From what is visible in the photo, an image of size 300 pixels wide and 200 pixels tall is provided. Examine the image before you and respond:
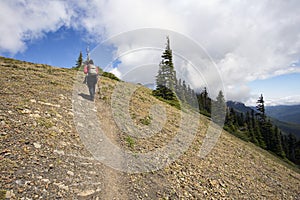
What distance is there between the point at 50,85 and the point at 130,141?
393 inches

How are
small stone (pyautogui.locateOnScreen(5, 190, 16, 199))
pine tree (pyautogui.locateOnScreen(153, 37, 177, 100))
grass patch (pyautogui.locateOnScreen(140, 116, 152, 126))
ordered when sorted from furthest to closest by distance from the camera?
1. pine tree (pyautogui.locateOnScreen(153, 37, 177, 100))
2. grass patch (pyautogui.locateOnScreen(140, 116, 152, 126))
3. small stone (pyautogui.locateOnScreen(5, 190, 16, 199))

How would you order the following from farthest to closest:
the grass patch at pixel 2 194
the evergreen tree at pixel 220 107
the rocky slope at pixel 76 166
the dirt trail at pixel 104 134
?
the evergreen tree at pixel 220 107, the dirt trail at pixel 104 134, the rocky slope at pixel 76 166, the grass patch at pixel 2 194

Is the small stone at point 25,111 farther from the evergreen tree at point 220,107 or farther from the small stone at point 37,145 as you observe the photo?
the evergreen tree at point 220,107

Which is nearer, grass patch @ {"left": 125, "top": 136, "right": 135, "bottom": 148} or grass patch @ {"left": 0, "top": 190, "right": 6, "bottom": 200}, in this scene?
grass patch @ {"left": 0, "top": 190, "right": 6, "bottom": 200}

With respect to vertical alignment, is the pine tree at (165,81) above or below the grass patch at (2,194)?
above

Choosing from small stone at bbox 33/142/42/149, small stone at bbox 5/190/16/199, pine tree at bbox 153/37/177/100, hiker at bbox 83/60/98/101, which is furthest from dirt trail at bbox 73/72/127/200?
pine tree at bbox 153/37/177/100

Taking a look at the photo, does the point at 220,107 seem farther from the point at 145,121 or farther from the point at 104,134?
the point at 104,134

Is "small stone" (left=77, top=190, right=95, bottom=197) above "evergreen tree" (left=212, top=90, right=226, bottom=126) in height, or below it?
below

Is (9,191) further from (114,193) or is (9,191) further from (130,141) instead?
(130,141)

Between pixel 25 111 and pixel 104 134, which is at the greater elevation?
pixel 25 111

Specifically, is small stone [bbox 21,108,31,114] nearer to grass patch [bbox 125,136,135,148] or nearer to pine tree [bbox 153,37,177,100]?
grass patch [bbox 125,136,135,148]

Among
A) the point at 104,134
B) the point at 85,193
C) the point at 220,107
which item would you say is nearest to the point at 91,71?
the point at 104,134

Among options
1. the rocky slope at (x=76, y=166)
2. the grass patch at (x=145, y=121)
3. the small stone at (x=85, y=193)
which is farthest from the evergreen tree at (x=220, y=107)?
the small stone at (x=85, y=193)

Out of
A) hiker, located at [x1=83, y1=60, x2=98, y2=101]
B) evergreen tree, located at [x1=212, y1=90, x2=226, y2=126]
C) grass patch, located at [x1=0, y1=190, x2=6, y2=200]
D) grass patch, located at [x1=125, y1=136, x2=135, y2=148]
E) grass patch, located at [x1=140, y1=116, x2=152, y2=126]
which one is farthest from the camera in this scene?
evergreen tree, located at [x1=212, y1=90, x2=226, y2=126]
